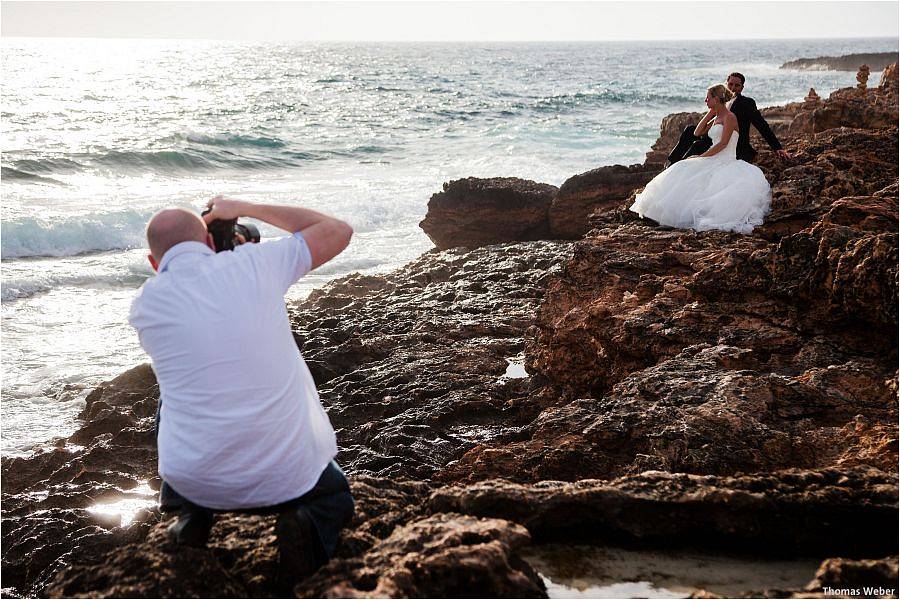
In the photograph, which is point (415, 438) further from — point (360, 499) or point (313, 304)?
point (313, 304)

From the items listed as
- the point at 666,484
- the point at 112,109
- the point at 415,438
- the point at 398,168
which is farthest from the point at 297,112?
the point at 666,484

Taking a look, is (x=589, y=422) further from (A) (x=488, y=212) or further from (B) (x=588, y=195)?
(A) (x=488, y=212)

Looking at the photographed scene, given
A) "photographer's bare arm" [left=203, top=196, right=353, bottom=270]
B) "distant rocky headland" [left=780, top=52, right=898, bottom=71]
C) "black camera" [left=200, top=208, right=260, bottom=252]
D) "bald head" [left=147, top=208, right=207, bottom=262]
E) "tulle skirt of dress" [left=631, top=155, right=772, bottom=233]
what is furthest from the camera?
"distant rocky headland" [left=780, top=52, right=898, bottom=71]

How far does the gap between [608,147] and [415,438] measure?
24029mm

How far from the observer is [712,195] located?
21.2 feet

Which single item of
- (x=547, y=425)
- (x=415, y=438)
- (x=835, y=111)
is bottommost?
(x=415, y=438)

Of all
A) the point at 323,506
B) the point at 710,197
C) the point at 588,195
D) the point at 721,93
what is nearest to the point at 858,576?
the point at 323,506

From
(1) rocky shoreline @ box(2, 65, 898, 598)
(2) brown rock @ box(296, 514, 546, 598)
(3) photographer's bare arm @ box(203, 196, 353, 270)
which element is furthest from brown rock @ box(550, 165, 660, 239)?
(2) brown rock @ box(296, 514, 546, 598)

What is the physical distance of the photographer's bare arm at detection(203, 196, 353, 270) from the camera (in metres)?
2.74

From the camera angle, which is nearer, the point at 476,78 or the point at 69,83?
the point at 69,83

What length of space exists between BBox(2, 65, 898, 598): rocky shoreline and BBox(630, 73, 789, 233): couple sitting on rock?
0.71 feet

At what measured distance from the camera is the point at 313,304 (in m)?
8.66

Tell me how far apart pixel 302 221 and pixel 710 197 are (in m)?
4.55

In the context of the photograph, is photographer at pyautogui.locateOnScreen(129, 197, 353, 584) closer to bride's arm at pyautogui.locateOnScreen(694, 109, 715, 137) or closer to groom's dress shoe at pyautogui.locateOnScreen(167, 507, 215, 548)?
groom's dress shoe at pyautogui.locateOnScreen(167, 507, 215, 548)
